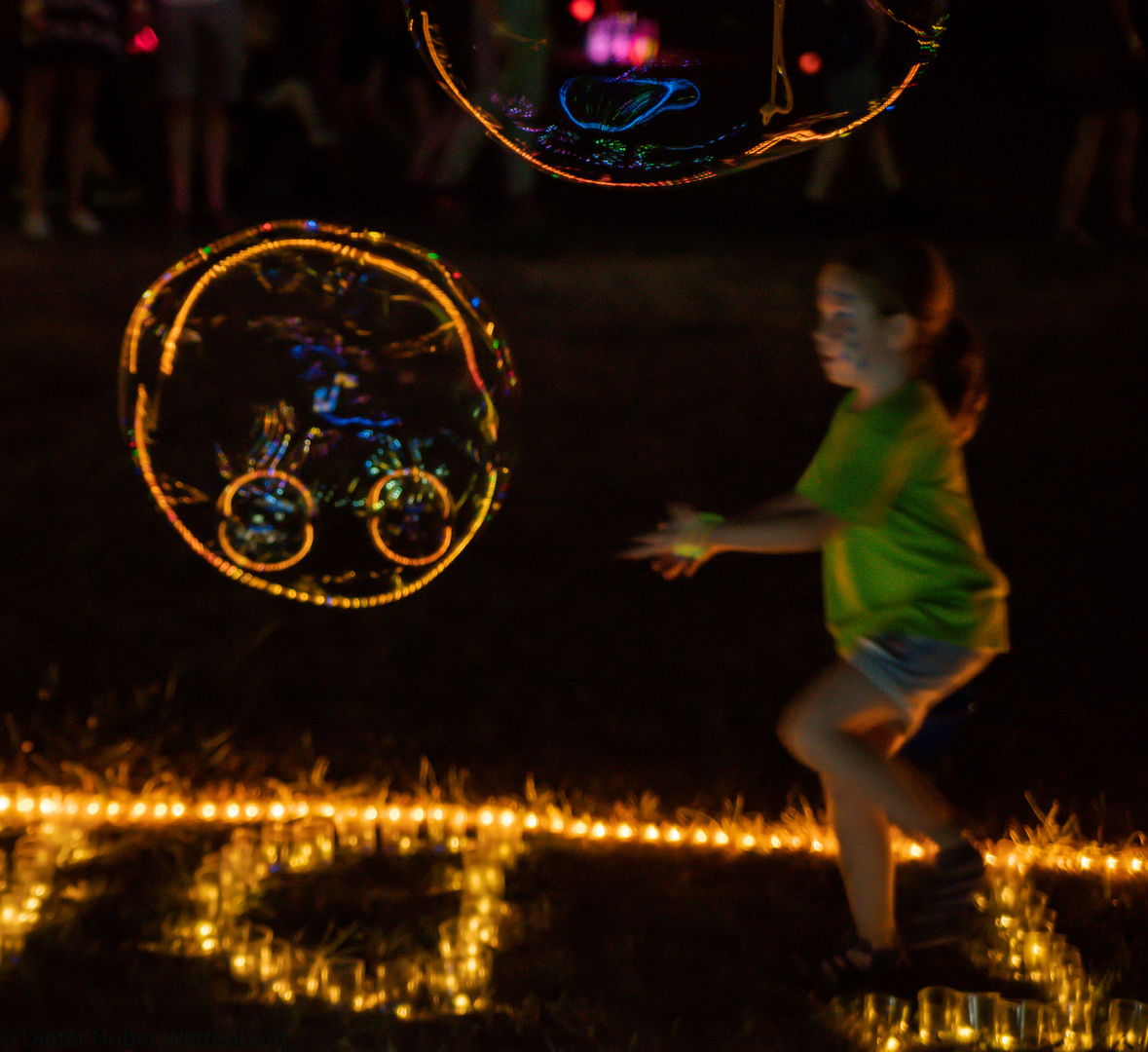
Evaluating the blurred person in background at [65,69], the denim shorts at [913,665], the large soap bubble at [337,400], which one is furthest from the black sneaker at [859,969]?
the blurred person in background at [65,69]

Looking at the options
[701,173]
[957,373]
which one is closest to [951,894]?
[957,373]

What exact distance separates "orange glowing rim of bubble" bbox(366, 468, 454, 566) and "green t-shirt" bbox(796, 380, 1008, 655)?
113cm

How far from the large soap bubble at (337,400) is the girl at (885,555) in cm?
103

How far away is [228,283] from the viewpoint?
11.4 ft

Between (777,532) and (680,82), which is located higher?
(680,82)

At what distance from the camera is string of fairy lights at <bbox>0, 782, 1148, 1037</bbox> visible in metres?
2.41

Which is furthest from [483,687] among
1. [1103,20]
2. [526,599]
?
[1103,20]

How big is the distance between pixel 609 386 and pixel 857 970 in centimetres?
368

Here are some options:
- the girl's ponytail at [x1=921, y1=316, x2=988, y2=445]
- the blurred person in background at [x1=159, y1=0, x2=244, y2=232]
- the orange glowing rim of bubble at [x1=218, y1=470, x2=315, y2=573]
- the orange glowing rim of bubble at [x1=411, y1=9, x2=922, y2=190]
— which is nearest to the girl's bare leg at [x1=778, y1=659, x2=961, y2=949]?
the girl's ponytail at [x1=921, y1=316, x2=988, y2=445]

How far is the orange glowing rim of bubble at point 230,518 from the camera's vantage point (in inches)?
132

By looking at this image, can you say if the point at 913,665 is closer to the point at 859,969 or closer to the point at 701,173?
the point at 859,969

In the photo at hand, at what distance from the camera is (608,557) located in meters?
4.55

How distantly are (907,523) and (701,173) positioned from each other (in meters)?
0.92

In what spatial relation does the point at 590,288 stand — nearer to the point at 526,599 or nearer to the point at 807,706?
the point at 526,599
